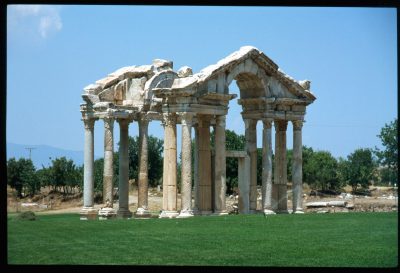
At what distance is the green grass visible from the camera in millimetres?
26734

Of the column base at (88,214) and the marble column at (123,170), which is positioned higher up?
the marble column at (123,170)

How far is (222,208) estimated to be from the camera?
45562 mm

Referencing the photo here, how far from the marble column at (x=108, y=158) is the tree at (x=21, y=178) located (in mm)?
45983

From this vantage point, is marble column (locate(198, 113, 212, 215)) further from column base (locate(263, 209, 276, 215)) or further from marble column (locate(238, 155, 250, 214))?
column base (locate(263, 209, 276, 215))

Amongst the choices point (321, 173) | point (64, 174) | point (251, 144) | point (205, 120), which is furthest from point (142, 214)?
point (321, 173)

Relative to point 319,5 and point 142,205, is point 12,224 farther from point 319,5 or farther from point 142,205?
point 319,5

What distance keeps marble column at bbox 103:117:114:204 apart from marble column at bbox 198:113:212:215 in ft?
14.6

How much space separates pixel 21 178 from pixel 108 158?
47.5 metres

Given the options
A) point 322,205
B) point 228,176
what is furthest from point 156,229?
point 228,176

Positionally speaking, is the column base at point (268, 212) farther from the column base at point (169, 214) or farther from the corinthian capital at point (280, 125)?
the column base at point (169, 214)

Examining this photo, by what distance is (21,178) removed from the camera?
93062mm

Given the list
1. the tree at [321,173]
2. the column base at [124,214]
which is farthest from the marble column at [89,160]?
the tree at [321,173]

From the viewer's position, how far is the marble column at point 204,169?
46312mm

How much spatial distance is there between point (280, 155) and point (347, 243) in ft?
62.8
